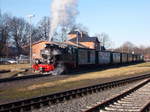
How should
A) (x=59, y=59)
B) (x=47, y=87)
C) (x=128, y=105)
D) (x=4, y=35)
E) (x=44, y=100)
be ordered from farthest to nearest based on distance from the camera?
(x=4, y=35)
(x=59, y=59)
(x=47, y=87)
(x=44, y=100)
(x=128, y=105)

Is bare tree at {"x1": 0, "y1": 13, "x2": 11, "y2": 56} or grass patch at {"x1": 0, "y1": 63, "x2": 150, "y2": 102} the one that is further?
bare tree at {"x1": 0, "y1": 13, "x2": 11, "y2": 56}

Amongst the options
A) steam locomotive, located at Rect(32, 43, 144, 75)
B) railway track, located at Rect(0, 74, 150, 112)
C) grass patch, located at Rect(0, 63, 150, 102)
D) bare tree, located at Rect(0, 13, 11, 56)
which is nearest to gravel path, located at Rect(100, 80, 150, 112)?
railway track, located at Rect(0, 74, 150, 112)

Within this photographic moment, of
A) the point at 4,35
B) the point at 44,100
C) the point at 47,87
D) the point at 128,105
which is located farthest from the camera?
the point at 4,35

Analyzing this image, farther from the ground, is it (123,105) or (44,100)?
(44,100)

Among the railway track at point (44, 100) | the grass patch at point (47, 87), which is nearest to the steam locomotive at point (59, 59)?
the grass patch at point (47, 87)

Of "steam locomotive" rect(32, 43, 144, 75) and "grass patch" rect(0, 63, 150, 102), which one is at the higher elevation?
"steam locomotive" rect(32, 43, 144, 75)

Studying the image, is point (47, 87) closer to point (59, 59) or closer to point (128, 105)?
point (128, 105)

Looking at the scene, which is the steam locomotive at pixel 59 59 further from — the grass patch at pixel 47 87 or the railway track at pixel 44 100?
the railway track at pixel 44 100

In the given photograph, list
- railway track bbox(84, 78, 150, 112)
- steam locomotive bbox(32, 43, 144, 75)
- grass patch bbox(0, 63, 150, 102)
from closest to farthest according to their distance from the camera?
railway track bbox(84, 78, 150, 112) → grass patch bbox(0, 63, 150, 102) → steam locomotive bbox(32, 43, 144, 75)

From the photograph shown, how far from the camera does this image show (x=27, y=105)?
11430mm

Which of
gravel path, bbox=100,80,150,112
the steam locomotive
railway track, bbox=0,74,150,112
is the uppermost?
the steam locomotive

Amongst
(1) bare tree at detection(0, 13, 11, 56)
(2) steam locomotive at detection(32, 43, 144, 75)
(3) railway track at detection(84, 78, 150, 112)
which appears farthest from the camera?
(1) bare tree at detection(0, 13, 11, 56)

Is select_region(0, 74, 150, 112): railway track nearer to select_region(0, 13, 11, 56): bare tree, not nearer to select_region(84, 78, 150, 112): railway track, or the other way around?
select_region(84, 78, 150, 112): railway track

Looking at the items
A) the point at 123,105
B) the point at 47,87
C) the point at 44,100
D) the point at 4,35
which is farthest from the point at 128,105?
the point at 4,35
